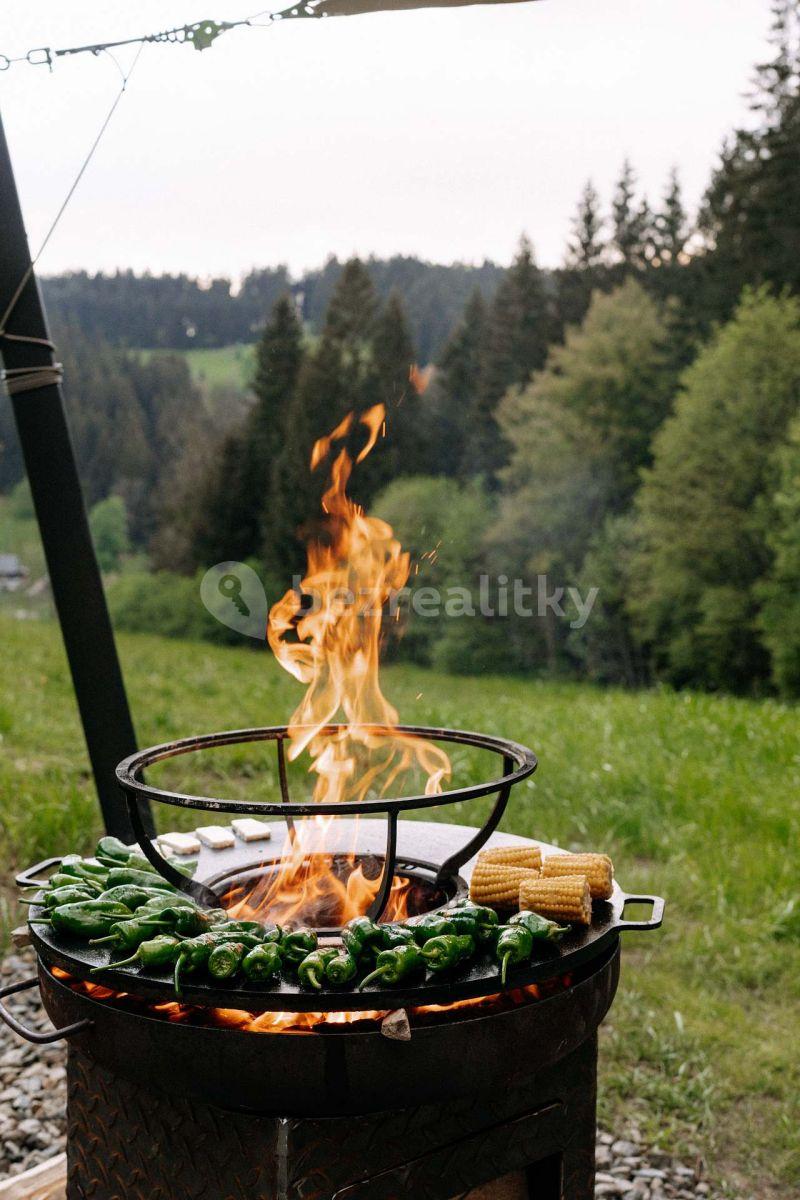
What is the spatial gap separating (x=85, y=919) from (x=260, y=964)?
38cm

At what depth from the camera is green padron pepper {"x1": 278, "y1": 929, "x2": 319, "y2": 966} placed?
1.63m

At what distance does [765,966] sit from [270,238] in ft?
95.1

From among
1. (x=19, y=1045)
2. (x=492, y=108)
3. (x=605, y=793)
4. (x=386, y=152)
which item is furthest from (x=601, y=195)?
(x=19, y=1045)

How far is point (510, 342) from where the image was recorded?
1099 inches

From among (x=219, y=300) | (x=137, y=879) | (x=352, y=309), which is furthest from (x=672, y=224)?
(x=137, y=879)

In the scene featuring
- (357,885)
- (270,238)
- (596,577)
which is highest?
(270,238)

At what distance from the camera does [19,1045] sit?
3537mm

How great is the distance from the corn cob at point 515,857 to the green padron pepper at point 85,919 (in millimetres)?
715

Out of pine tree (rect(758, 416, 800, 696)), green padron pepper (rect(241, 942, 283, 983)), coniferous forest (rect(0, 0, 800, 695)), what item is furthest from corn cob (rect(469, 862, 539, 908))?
pine tree (rect(758, 416, 800, 696))

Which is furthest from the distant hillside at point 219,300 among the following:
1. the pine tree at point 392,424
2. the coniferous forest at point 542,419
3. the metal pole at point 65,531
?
the metal pole at point 65,531

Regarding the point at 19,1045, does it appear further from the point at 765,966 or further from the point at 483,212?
the point at 483,212

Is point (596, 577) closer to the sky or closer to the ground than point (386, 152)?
closer to the ground

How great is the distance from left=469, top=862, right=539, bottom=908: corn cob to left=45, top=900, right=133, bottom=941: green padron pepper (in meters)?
0.64

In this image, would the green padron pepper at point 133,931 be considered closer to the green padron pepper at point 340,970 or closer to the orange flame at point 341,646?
the green padron pepper at point 340,970
